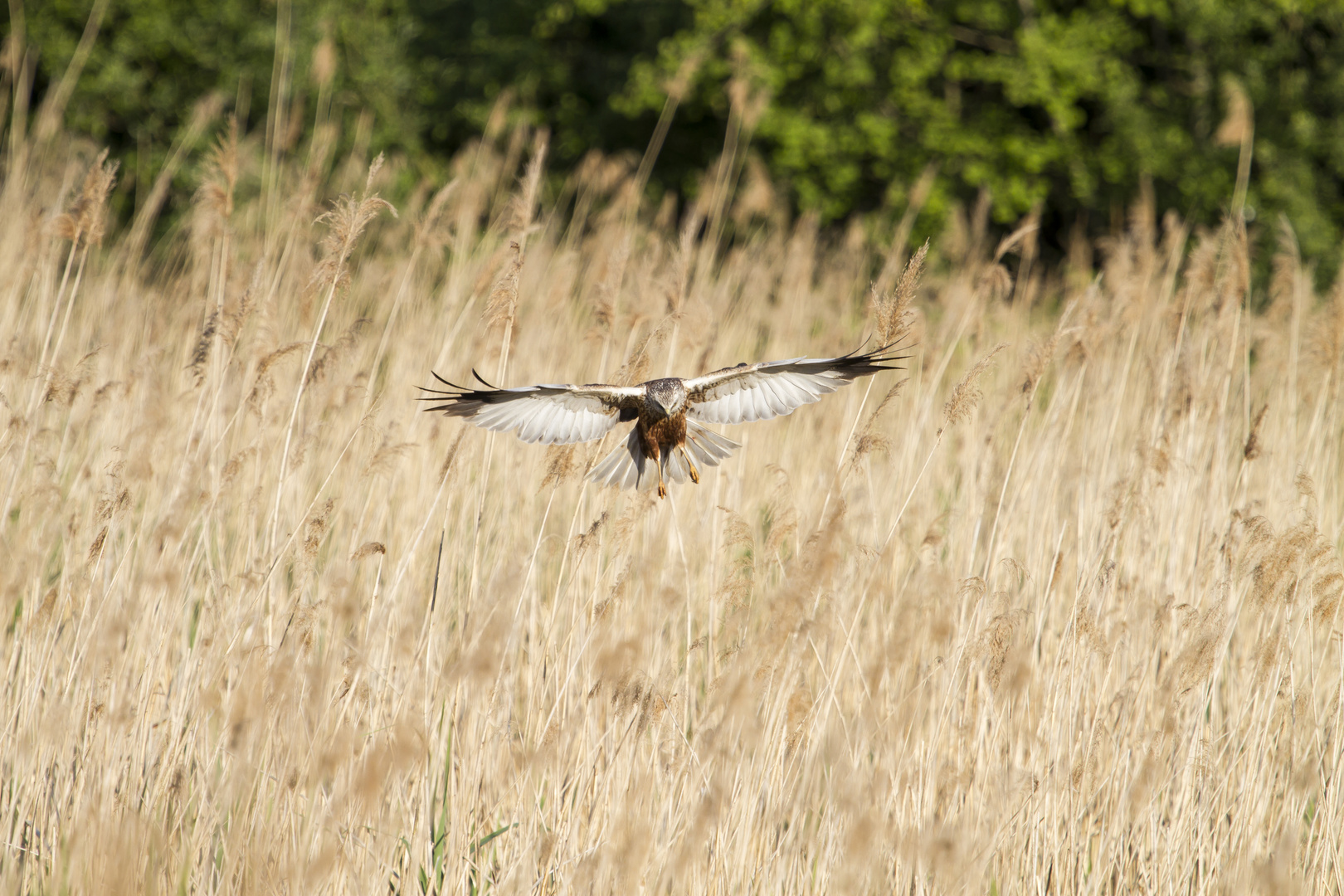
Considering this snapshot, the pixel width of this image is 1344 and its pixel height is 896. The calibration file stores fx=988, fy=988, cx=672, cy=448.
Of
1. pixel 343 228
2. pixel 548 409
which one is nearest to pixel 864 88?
pixel 548 409

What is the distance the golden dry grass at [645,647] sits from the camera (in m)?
1.91

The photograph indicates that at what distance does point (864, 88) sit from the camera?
30.7 feet

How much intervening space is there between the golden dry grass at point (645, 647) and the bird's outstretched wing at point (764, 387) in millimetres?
161

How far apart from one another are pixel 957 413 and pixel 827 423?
1472 mm

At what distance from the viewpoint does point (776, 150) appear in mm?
9414

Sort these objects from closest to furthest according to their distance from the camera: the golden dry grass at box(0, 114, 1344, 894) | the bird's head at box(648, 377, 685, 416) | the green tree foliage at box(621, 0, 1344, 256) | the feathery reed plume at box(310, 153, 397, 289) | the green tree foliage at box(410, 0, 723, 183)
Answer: the golden dry grass at box(0, 114, 1344, 894) < the feathery reed plume at box(310, 153, 397, 289) < the bird's head at box(648, 377, 685, 416) < the green tree foliage at box(621, 0, 1344, 256) < the green tree foliage at box(410, 0, 723, 183)

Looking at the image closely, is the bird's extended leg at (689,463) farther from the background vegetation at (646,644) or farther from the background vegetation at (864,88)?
the background vegetation at (864,88)

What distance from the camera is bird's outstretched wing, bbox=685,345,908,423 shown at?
96.3 inches

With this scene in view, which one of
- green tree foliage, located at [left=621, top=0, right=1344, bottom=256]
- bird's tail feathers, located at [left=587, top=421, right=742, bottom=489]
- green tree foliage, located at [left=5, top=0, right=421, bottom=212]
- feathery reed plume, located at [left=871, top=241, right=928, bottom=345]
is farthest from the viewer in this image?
green tree foliage, located at [left=5, top=0, right=421, bottom=212]

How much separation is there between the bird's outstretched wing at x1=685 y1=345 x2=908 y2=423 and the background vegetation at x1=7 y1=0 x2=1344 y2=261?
535cm

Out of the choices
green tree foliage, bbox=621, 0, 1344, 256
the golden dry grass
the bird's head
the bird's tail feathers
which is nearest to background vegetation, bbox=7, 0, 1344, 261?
green tree foliage, bbox=621, 0, 1344, 256

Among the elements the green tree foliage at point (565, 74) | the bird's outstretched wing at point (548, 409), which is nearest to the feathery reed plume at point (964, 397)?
the bird's outstretched wing at point (548, 409)

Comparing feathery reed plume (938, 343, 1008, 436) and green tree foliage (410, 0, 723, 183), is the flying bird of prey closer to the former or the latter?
feathery reed plume (938, 343, 1008, 436)

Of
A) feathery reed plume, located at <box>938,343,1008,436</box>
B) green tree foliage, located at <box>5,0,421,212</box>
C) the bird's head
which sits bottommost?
the bird's head
